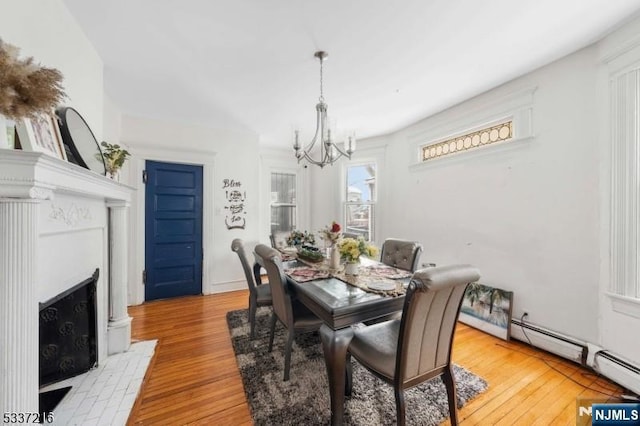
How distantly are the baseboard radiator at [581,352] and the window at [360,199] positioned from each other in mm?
2380

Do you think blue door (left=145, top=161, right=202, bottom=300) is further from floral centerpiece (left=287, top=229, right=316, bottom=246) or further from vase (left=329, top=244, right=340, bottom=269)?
vase (left=329, top=244, right=340, bottom=269)

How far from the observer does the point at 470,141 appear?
285 centimetres

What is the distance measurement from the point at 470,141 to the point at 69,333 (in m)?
4.06

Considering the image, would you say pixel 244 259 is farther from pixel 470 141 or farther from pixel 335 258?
pixel 470 141

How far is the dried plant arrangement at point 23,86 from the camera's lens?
815 mm

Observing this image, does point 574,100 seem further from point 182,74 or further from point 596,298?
point 182,74

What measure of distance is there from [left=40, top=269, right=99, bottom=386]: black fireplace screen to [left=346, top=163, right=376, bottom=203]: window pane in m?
3.66

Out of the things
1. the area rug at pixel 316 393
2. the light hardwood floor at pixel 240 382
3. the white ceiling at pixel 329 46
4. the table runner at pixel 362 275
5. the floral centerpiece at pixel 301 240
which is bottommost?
the light hardwood floor at pixel 240 382

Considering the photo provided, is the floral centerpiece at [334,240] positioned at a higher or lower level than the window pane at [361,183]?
lower

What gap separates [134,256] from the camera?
322 centimetres

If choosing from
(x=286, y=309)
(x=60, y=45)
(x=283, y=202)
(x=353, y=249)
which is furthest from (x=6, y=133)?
(x=283, y=202)

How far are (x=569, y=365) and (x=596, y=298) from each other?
0.60 meters

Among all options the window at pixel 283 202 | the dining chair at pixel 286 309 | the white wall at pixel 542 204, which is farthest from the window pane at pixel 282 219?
the dining chair at pixel 286 309

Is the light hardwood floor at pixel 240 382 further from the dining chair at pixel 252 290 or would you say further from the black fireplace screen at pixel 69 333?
the black fireplace screen at pixel 69 333
